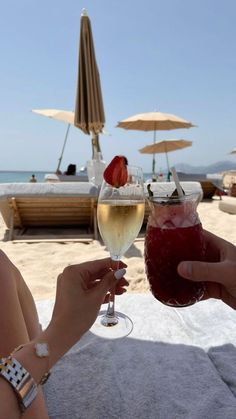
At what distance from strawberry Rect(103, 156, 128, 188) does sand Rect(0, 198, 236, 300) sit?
1833 mm

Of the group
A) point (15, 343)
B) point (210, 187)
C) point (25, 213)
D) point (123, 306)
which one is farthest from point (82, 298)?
point (210, 187)

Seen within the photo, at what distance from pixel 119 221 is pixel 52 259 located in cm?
281

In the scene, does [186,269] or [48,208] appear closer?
[186,269]

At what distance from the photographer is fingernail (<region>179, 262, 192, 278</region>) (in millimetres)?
895

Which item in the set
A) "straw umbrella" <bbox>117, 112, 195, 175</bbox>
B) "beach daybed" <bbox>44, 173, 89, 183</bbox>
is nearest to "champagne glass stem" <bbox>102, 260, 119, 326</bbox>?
"beach daybed" <bbox>44, 173, 89, 183</bbox>

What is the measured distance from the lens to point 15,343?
85 cm

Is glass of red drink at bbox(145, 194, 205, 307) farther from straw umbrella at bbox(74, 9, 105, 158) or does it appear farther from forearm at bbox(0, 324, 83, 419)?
straw umbrella at bbox(74, 9, 105, 158)

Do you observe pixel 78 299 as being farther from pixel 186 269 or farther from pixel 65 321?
pixel 186 269

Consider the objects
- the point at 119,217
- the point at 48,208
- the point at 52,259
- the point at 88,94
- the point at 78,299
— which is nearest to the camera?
the point at 78,299

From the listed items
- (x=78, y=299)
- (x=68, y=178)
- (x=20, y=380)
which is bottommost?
(x=68, y=178)

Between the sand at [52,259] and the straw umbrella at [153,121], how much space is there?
6.07 metres

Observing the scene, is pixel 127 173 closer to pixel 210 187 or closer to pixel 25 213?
pixel 25 213

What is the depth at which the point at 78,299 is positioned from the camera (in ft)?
2.68

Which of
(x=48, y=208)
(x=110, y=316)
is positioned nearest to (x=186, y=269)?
(x=110, y=316)
